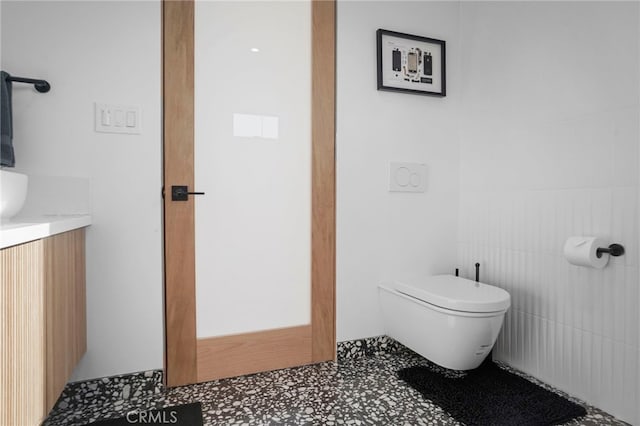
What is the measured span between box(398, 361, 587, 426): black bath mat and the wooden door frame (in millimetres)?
500

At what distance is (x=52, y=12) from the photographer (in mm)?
1464

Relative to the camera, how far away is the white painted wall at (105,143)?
1.45 m

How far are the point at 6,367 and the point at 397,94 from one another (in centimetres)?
189

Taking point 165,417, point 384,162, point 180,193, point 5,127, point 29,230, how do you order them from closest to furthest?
1. point 29,230
2. point 5,127
3. point 165,417
4. point 180,193
5. point 384,162

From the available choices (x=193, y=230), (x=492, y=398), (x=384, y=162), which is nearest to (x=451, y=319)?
(x=492, y=398)

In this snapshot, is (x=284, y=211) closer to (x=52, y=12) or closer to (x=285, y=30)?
(x=285, y=30)

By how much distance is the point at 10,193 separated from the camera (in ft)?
3.34

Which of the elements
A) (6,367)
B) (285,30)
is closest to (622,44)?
(285,30)

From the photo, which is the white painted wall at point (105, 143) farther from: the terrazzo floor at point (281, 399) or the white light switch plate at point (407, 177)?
the white light switch plate at point (407, 177)

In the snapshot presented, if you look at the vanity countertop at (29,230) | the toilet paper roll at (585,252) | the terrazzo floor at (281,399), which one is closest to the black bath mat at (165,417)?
the terrazzo floor at (281,399)

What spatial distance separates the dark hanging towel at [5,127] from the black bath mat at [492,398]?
1.79 metres

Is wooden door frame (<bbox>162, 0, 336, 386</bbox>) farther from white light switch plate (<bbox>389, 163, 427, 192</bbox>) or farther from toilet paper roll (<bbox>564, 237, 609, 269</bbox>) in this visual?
toilet paper roll (<bbox>564, 237, 609, 269</bbox>)

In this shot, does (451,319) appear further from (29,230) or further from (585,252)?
(29,230)

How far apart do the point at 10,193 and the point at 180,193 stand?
2.18 feet
